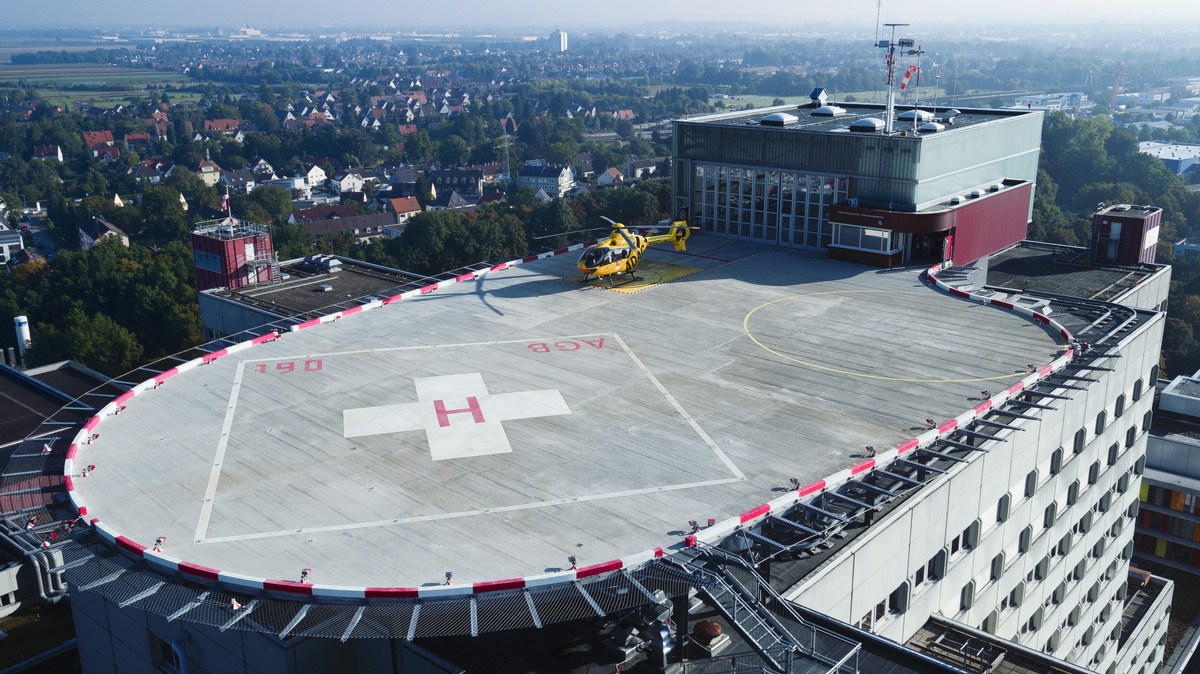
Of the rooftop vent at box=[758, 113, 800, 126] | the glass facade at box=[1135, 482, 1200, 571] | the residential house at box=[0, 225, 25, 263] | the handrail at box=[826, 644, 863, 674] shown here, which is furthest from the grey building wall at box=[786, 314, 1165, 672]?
the residential house at box=[0, 225, 25, 263]

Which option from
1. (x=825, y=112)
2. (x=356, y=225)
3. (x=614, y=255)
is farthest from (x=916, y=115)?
(x=356, y=225)

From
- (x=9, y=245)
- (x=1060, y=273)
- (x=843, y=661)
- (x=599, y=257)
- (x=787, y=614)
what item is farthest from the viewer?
(x=9, y=245)

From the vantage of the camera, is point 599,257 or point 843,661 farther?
point 599,257

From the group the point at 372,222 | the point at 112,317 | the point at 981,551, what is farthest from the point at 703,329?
the point at 372,222

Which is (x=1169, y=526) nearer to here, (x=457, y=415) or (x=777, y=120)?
(x=777, y=120)

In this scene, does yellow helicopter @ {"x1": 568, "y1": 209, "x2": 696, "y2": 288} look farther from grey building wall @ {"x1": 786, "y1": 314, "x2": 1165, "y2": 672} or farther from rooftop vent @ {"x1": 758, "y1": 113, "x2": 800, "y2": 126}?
grey building wall @ {"x1": 786, "y1": 314, "x2": 1165, "y2": 672}

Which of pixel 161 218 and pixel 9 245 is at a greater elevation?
pixel 161 218

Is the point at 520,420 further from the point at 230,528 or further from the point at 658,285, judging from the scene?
the point at 658,285
